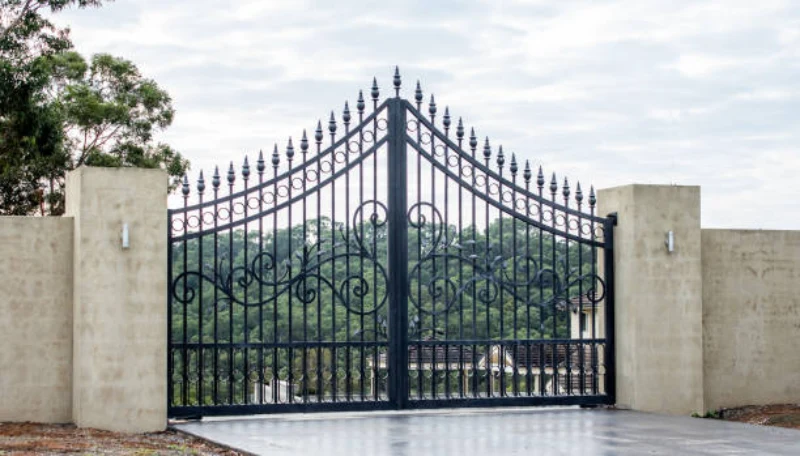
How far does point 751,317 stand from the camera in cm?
1237

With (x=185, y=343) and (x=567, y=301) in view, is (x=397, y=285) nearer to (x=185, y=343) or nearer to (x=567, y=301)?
(x=567, y=301)

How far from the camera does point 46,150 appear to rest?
17.1 metres

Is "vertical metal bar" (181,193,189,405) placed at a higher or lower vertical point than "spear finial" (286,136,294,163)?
lower

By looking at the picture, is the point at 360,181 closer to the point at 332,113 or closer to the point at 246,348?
the point at 332,113

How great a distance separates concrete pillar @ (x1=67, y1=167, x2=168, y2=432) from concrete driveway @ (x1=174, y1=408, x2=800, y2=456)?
0.58 metres

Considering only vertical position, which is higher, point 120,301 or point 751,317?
point 120,301

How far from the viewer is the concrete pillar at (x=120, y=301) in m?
10.2

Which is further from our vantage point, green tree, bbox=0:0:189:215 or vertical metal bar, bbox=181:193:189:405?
green tree, bbox=0:0:189:215

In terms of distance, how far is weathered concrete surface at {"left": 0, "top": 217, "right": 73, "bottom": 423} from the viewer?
1041 cm

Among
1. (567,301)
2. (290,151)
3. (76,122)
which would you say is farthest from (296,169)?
(76,122)

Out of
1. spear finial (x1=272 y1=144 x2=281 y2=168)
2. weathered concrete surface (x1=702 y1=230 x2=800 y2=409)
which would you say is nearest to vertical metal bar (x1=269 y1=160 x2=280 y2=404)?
spear finial (x1=272 y1=144 x2=281 y2=168)

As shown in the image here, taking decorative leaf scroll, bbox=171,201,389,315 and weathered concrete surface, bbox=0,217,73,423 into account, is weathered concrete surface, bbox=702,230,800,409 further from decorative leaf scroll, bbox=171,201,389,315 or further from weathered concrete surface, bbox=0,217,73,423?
weathered concrete surface, bbox=0,217,73,423

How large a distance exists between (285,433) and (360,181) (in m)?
2.79

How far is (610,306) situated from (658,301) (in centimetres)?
51
